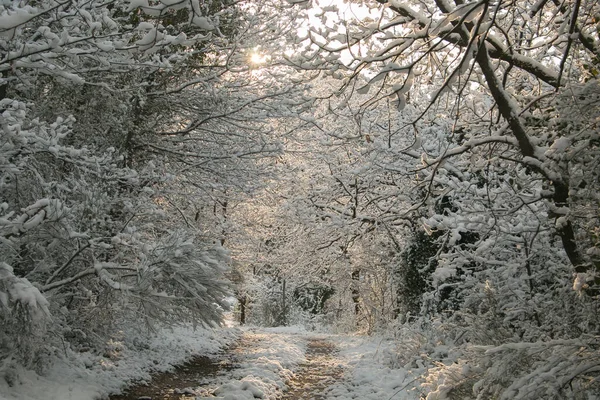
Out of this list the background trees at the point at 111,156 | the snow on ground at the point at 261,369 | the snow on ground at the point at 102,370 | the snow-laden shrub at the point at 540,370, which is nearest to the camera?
the snow-laden shrub at the point at 540,370

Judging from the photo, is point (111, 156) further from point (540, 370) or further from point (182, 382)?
point (540, 370)

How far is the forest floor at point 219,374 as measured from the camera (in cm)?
562

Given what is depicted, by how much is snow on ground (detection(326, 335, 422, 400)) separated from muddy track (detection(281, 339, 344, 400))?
0.62 feet

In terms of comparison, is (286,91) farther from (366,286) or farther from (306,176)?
(366,286)

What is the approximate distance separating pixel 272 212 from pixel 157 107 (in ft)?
27.6

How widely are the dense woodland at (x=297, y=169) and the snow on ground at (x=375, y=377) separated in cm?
51

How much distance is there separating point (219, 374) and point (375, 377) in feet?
9.06

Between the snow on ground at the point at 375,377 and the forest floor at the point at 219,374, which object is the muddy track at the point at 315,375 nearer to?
the forest floor at the point at 219,374

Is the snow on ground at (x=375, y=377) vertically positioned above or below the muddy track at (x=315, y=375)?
above

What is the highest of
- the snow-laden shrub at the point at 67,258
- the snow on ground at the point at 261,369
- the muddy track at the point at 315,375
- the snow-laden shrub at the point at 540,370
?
the snow-laden shrub at the point at 67,258

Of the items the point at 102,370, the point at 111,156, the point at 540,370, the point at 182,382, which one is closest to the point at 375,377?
the point at 182,382

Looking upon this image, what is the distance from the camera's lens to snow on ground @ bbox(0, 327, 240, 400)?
4953 mm

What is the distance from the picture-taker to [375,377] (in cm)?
758

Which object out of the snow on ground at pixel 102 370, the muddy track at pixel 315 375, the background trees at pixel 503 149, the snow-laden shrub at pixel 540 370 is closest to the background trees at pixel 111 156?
the snow on ground at pixel 102 370
